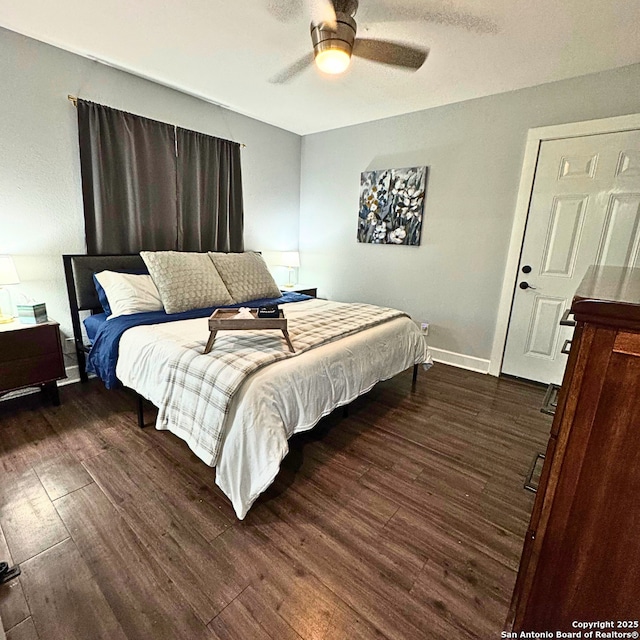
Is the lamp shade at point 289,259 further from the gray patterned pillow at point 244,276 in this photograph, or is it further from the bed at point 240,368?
the bed at point 240,368

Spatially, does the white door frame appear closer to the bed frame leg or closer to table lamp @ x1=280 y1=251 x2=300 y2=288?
table lamp @ x1=280 y1=251 x2=300 y2=288

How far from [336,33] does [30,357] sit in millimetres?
2741

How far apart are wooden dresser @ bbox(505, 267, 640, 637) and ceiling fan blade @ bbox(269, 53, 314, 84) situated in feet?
7.77

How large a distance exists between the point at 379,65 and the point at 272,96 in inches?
44.0

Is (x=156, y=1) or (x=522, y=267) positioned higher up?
(x=156, y=1)

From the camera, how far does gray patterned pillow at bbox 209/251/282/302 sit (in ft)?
9.74

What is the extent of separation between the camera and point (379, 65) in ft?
8.09

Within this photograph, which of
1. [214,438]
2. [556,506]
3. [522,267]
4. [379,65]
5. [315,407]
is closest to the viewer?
[556,506]

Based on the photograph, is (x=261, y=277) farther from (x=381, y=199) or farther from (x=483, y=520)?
(x=483, y=520)

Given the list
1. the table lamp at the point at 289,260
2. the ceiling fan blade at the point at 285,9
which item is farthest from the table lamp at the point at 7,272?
the table lamp at the point at 289,260

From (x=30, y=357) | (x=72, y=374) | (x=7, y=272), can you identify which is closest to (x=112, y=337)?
(x=30, y=357)

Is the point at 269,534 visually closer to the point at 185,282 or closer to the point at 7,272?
the point at 185,282

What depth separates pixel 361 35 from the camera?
2.09 m

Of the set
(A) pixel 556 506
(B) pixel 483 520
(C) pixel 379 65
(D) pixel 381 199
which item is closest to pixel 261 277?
(D) pixel 381 199
